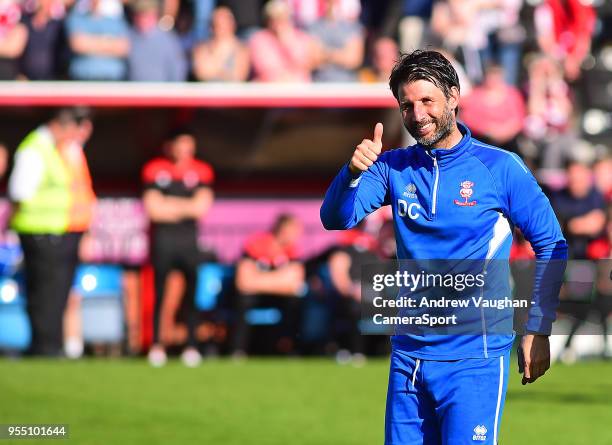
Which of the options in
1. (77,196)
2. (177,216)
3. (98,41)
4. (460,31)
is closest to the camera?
(77,196)

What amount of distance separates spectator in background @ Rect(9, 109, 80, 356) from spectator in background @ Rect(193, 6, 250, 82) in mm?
1719

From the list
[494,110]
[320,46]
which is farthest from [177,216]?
[494,110]

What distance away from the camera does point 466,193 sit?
508 cm

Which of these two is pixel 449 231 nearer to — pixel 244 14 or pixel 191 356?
pixel 191 356

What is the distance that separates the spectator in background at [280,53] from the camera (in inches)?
600

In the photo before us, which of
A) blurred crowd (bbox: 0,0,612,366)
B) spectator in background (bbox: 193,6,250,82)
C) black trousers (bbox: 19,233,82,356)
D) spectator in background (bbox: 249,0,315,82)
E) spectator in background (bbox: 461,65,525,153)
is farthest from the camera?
spectator in background (bbox: 461,65,525,153)

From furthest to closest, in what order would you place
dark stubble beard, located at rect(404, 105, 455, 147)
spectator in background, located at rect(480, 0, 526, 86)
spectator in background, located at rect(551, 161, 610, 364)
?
1. spectator in background, located at rect(480, 0, 526, 86)
2. spectator in background, located at rect(551, 161, 610, 364)
3. dark stubble beard, located at rect(404, 105, 455, 147)

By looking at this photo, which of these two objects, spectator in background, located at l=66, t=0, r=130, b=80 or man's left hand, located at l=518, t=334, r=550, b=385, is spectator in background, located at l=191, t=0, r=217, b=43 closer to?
spectator in background, located at l=66, t=0, r=130, b=80

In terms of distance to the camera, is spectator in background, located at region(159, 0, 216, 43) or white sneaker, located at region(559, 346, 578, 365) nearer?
white sneaker, located at region(559, 346, 578, 365)

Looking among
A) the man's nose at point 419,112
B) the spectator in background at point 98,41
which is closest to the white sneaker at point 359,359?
the spectator in background at point 98,41

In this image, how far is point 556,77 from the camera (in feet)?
55.5

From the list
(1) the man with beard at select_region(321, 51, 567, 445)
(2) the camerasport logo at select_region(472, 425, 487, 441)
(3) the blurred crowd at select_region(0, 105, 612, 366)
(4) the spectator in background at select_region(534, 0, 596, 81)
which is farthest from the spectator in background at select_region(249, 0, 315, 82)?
(2) the camerasport logo at select_region(472, 425, 487, 441)

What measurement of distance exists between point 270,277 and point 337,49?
2717 millimetres

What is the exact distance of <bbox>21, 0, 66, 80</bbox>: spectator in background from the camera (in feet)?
48.4
